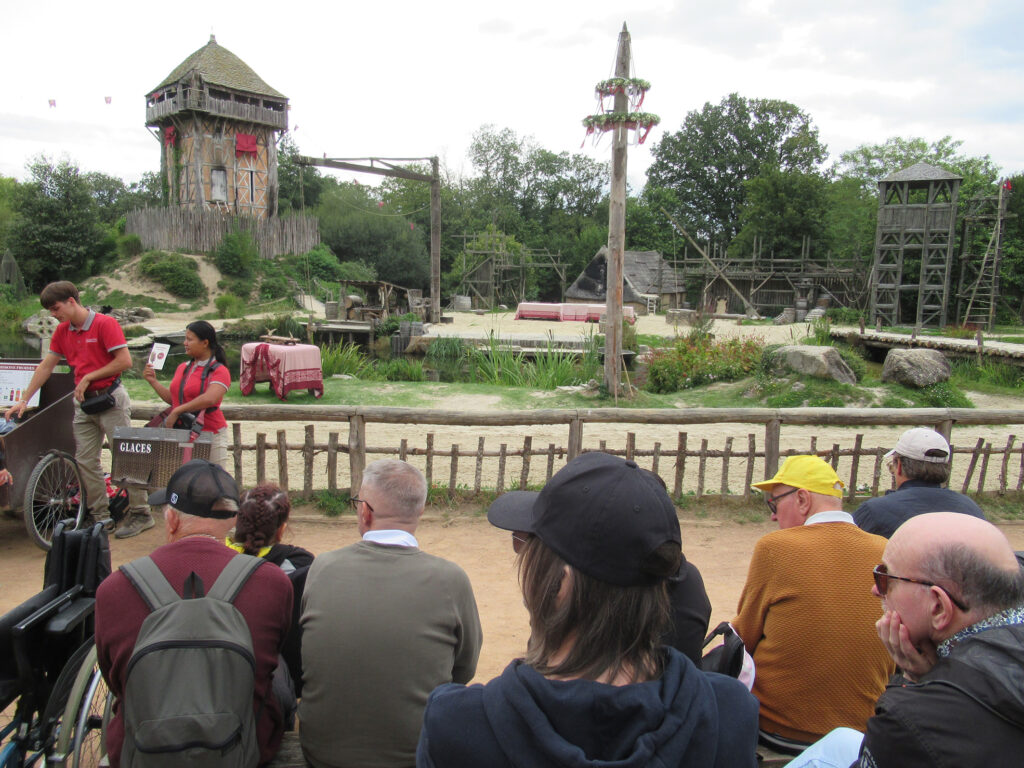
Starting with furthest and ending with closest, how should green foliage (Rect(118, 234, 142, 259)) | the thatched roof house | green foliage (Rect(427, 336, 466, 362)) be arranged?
the thatched roof house < green foliage (Rect(118, 234, 142, 259)) < green foliage (Rect(427, 336, 466, 362))

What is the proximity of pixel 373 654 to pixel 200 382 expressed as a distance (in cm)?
346

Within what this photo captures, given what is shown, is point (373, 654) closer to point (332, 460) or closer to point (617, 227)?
point (332, 460)

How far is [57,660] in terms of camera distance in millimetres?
2463

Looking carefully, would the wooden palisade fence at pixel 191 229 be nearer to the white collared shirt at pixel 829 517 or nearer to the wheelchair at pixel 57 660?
the wheelchair at pixel 57 660

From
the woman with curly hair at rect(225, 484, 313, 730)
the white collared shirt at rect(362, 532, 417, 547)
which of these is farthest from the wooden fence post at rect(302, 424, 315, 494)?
the white collared shirt at rect(362, 532, 417, 547)

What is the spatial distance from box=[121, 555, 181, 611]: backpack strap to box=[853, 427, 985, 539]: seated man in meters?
2.55

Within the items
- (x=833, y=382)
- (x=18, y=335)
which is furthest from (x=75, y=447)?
(x=18, y=335)

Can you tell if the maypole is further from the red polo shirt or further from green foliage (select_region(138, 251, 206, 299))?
green foliage (select_region(138, 251, 206, 299))

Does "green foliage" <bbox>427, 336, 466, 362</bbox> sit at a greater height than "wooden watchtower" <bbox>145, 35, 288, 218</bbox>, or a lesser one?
lesser

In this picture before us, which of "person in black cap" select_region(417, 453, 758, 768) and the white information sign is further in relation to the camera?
the white information sign

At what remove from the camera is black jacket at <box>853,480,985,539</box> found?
295 cm

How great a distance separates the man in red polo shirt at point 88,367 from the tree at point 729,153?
45.5 meters

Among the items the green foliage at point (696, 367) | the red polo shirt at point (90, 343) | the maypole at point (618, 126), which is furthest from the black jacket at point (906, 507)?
the green foliage at point (696, 367)

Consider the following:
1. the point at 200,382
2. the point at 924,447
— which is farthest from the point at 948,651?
the point at 200,382
